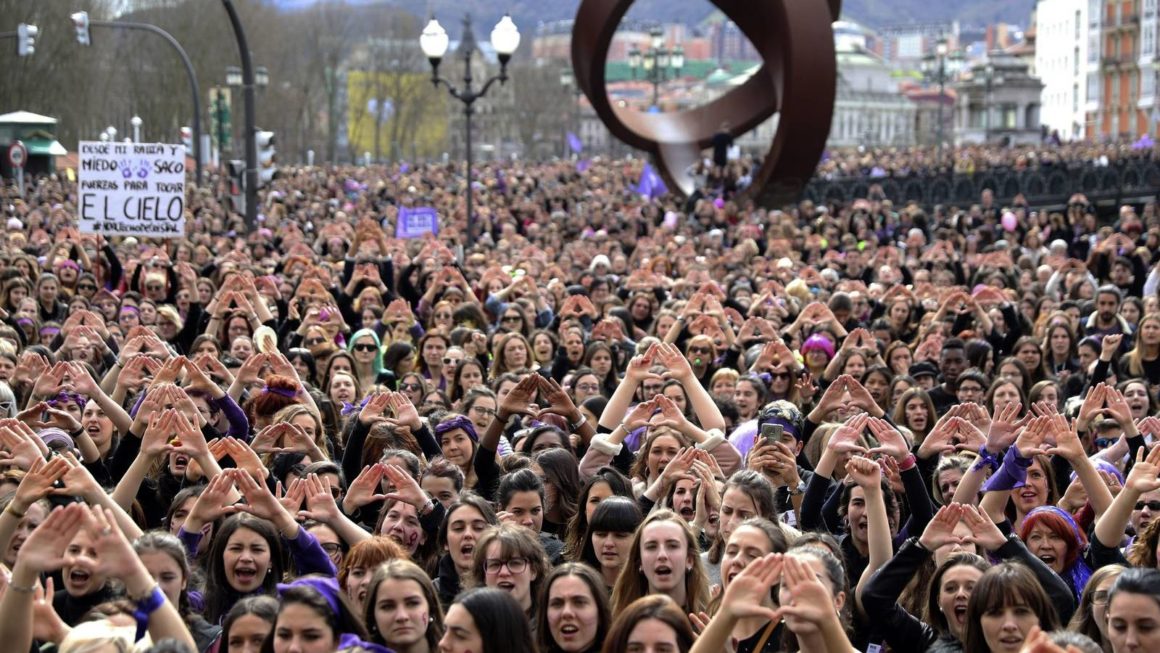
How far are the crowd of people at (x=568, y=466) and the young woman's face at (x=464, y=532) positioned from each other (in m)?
0.01

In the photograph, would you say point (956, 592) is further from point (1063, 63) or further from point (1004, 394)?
point (1063, 63)

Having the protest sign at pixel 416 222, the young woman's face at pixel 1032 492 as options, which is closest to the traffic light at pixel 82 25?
the protest sign at pixel 416 222

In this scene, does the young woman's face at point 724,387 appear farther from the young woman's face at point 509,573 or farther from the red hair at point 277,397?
the young woman's face at point 509,573

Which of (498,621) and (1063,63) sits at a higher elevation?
(1063,63)

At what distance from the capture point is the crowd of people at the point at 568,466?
21.0 feet

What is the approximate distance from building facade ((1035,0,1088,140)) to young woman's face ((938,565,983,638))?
119313 millimetres

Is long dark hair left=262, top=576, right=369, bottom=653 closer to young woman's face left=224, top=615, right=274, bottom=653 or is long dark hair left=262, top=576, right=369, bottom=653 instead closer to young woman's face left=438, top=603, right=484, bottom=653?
young woman's face left=224, top=615, right=274, bottom=653

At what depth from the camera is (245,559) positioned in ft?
24.0

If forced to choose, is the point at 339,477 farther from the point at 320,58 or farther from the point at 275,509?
the point at 320,58

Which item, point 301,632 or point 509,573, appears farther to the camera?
point 509,573

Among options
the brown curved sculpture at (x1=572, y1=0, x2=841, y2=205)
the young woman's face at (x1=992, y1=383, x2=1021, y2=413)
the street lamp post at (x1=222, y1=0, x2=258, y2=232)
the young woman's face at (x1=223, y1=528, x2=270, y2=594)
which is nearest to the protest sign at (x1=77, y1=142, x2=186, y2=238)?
the street lamp post at (x1=222, y1=0, x2=258, y2=232)

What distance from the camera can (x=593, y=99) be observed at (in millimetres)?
33281

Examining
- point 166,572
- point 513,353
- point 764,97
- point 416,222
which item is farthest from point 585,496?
point 764,97

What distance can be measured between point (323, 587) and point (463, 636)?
50 centimetres
